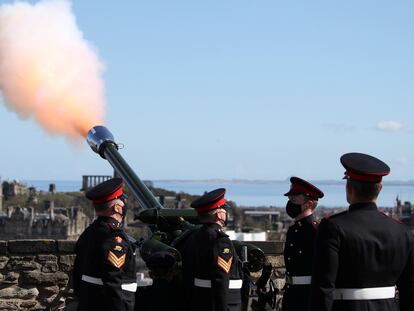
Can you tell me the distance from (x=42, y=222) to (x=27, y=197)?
45762 millimetres

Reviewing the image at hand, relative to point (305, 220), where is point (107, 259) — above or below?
below

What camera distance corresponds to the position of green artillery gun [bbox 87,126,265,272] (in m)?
9.10

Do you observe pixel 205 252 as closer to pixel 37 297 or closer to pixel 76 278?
pixel 76 278

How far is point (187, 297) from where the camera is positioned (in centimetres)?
839

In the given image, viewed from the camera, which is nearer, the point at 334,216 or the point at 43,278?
the point at 334,216

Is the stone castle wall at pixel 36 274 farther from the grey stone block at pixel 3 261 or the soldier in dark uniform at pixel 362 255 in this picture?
the soldier in dark uniform at pixel 362 255

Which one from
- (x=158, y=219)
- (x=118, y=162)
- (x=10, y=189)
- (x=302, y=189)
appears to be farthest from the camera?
(x=10, y=189)

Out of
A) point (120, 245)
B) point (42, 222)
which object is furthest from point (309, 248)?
point (42, 222)

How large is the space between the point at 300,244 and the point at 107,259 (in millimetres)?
1532

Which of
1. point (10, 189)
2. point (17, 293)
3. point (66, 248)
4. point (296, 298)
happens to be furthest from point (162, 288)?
point (10, 189)

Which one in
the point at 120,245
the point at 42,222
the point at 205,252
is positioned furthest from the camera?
the point at 42,222

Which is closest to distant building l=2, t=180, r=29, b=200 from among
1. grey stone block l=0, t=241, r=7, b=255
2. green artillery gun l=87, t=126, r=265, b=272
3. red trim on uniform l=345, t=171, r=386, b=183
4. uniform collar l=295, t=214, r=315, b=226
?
grey stone block l=0, t=241, r=7, b=255

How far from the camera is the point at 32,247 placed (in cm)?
1150

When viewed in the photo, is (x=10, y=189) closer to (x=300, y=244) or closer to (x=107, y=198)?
(x=107, y=198)
